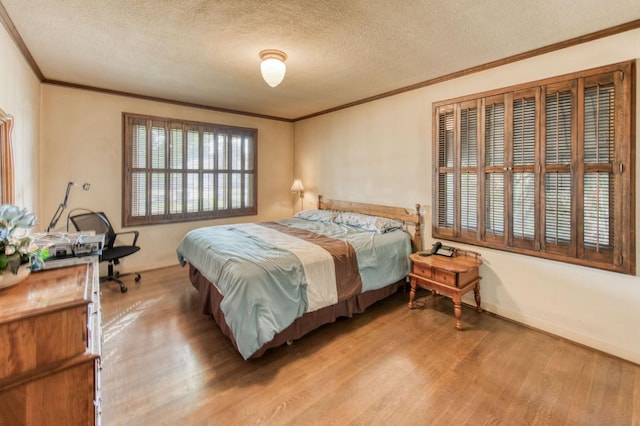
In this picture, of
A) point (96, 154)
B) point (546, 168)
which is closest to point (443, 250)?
point (546, 168)

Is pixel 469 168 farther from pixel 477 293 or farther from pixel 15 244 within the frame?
pixel 15 244

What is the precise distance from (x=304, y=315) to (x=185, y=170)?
3.33 meters

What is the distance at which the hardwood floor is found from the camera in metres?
1.81

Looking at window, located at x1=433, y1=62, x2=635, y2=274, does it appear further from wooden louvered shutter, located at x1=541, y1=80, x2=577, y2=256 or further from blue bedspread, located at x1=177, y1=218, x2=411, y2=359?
blue bedspread, located at x1=177, y1=218, x2=411, y2=359

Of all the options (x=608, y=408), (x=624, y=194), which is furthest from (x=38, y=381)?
(x=624, y=194)

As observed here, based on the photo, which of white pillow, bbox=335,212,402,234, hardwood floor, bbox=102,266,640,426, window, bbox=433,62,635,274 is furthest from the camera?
white pillow, bbox=335,212,402,234

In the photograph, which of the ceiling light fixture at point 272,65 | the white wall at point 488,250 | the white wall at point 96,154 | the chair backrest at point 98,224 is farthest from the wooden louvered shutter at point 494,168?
the chair backrest at point 98,224

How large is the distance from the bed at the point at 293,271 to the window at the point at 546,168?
2.48 feet

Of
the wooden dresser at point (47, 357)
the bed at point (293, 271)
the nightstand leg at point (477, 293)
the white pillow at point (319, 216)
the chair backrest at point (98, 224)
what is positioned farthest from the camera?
the white pillow at point (319, 216)

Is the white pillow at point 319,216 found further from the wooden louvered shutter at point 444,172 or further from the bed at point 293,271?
the wooden louvered shutter at point 444,172

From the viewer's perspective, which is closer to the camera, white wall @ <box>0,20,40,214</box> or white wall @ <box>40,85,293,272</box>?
white wall @ <box>0,20,40,214</box>

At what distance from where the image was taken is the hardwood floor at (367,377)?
1813 mm

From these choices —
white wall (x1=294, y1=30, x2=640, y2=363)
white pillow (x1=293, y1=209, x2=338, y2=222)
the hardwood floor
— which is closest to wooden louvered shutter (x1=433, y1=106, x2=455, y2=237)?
white wall (x1=294, y1=30, x2=640, y2=363)

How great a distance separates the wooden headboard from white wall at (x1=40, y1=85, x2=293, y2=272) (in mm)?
2181
